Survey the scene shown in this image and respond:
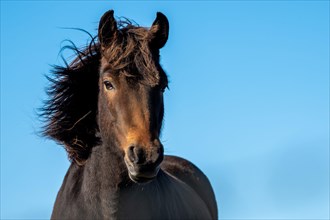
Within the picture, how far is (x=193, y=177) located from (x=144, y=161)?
422cm

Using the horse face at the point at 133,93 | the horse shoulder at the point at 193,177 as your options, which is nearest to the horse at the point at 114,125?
the horse face at the point at 133,93

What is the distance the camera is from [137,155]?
5.49m

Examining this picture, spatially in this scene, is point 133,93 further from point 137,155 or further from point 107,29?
point 107,29

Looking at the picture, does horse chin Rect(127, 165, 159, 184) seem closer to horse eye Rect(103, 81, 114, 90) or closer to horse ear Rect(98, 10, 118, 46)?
horse eye Rect(103, 81, 114, 90)

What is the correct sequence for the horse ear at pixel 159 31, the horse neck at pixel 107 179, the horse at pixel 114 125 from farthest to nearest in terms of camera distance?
the horse ear at pixel 159 31, the horse neck at pixel 107 179, the horse at pixel 114 125

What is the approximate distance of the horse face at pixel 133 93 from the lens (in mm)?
5551

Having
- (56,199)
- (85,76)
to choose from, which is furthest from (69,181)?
(85,76)

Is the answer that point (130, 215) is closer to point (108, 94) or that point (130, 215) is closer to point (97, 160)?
point (97, 160)

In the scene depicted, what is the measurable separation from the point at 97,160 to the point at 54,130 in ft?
2.75

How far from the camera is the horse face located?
5.55 meters

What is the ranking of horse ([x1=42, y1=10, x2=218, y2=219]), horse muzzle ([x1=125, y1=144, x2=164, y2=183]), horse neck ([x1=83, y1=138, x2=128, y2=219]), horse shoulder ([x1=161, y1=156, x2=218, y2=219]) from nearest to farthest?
horse muzzle ([x1=125, y1=144, x2=164, y2=183])
horse ([x1=42, y1=10, x2=218, y2=219])
horse neck ([x1=83, y1=138, x2=128, y2=219])
horse shoulder ([x1=161, y1=156, x2=218, y2=219])

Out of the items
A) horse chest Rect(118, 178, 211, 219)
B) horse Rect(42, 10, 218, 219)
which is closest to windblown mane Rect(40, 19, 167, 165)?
horse Rect(42, 10, 218, 219)

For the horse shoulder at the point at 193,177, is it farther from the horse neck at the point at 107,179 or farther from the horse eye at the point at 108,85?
the horse eye at the point at 108,85

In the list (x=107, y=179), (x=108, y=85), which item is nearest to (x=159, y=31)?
(x=108, y=85)
